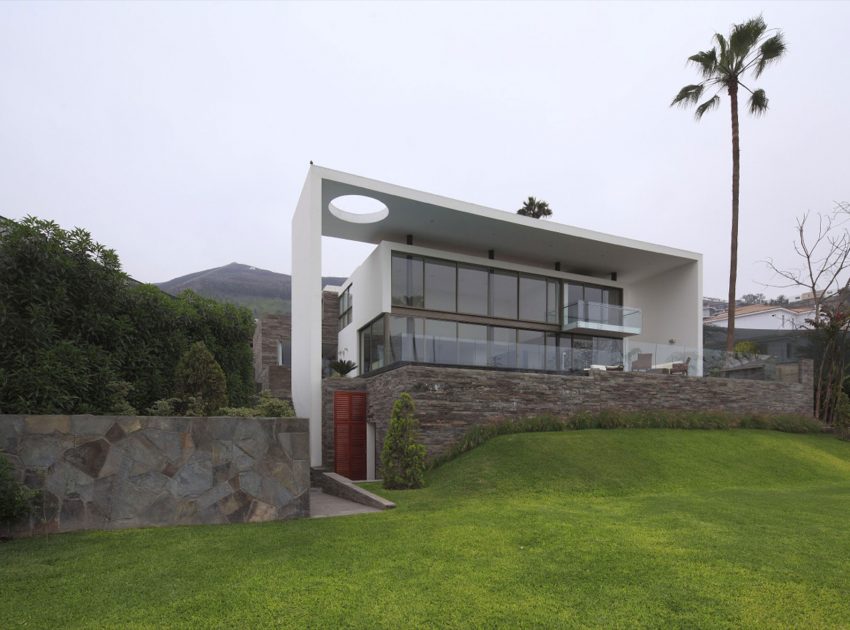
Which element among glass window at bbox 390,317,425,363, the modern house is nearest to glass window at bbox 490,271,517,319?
the modern house

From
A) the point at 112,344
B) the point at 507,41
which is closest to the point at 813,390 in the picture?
the point at 507,41

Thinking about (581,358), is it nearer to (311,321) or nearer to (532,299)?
(532,299)

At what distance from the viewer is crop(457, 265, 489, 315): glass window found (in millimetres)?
19141

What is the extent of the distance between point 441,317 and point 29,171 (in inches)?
538

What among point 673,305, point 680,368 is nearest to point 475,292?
point 680,368

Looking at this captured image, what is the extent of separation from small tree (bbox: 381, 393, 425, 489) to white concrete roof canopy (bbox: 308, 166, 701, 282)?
720 centimetres

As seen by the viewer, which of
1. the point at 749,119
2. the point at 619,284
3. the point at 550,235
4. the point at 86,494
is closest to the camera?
the point at 86,494

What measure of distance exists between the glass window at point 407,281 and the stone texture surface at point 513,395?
359cm

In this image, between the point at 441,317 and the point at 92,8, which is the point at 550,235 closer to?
the point at 441,317

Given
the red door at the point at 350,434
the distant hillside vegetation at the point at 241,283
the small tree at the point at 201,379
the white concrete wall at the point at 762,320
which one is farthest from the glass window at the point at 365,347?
the distant hillside vegetation at the point at 241,283

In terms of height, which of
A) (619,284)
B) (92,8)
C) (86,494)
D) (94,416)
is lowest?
(86,494)

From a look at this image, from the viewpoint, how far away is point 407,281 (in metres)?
18.3

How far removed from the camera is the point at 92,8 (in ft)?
35.8

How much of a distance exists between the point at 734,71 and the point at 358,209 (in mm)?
15848
